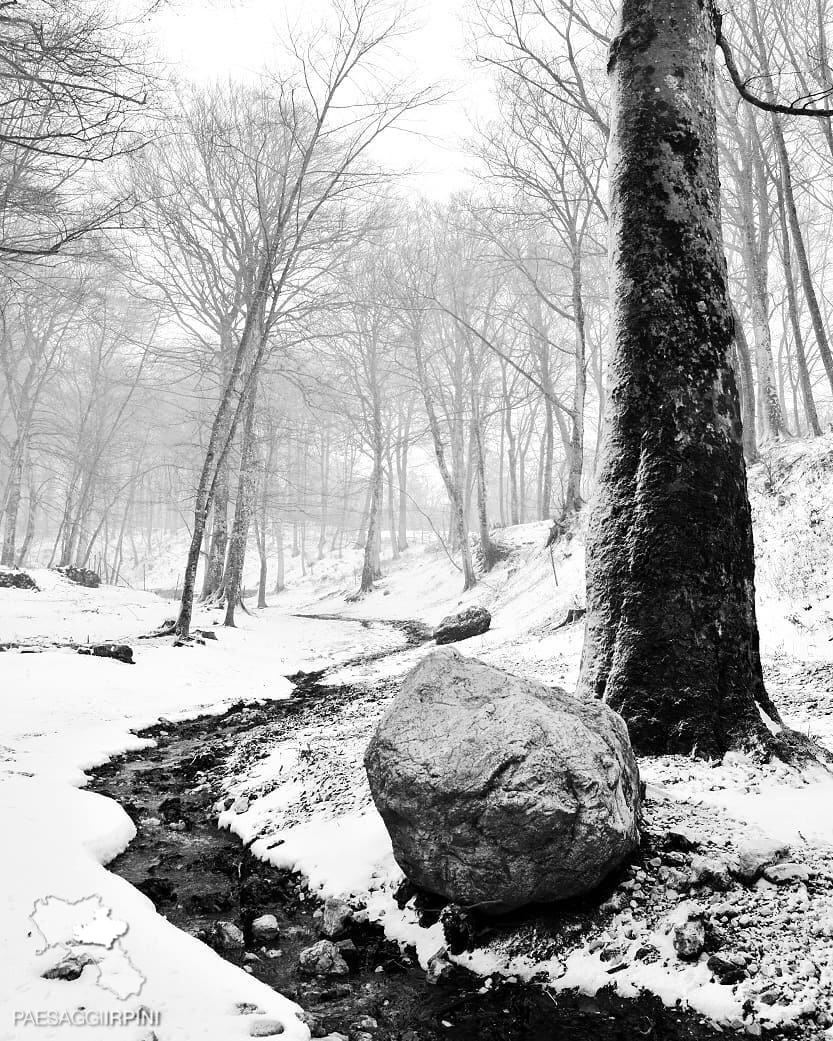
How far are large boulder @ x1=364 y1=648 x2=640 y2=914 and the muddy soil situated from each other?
322 millimetres

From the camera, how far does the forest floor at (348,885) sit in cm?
193

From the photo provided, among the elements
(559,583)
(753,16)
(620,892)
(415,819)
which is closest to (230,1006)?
(415,819)

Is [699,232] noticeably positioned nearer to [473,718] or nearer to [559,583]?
[473,718]

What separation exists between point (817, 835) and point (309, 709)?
192 inches

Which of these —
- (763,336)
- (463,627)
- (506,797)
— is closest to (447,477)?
(463,627)

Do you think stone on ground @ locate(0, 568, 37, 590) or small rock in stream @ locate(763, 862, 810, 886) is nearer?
small rock in stream @ locate(763, 862, 810, 886)

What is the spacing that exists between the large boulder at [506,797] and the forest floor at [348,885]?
0.60 feet

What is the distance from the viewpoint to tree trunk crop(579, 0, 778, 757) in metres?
3.33

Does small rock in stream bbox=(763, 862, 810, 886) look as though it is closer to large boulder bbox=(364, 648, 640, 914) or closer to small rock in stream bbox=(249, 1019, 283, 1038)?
large boulder bbox=(364, 648, 640, 914)

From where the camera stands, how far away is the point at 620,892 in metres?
2.37

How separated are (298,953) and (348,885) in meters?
0.43

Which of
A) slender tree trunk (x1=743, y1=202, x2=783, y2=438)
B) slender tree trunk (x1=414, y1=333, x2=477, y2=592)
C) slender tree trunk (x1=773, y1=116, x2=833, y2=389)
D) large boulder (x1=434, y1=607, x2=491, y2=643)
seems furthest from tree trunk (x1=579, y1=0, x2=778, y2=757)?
slender tree trunk (x1=414, y1=333, x2=477, y2=592)

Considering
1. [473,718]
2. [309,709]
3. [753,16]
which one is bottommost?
[309,709]

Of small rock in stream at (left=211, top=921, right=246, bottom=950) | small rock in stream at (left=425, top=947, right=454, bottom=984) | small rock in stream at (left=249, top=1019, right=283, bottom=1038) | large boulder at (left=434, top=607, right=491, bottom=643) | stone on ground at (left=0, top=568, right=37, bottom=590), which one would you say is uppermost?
stone on ground at (left=0, top=568, right=37, bottom=590)
